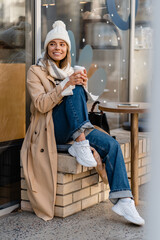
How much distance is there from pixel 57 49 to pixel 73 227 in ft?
4.33

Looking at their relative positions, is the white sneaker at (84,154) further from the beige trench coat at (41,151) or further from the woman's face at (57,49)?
the woman's face at (57,49)

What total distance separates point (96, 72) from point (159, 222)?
3.70m

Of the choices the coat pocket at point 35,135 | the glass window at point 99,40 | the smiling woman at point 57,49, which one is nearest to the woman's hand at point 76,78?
the smiling woman at point 57,49

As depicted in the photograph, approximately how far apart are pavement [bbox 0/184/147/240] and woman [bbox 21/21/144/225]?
9 centimetres

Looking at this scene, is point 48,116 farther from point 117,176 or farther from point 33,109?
point 117,176

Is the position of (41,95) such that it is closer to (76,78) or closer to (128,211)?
(76,78)

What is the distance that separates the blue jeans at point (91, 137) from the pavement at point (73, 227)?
0.19 metres

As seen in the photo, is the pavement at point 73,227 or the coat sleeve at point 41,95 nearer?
the pavement at point 73,227

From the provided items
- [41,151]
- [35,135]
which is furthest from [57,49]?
[41,151]

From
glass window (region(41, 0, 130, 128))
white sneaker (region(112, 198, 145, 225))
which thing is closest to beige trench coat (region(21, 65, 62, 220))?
white sneaker (region(112, 198, 145, 225))

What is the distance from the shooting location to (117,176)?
2.92 metres

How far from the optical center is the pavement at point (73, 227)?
2.64m

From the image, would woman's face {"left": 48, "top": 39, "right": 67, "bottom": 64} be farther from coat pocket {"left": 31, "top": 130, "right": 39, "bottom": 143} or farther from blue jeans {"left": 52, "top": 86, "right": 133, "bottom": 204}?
coat pocket {"left": 31, "top": 130, "right": 39, "bottom": 143}

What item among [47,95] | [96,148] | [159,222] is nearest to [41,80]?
[47,95]
